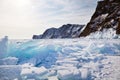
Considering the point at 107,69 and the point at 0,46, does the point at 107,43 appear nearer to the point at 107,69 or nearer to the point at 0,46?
the point at 107,69

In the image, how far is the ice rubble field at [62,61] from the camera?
3283 mm

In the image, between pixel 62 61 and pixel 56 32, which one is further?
pixel 56 32

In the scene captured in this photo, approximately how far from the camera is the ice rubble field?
3.28m

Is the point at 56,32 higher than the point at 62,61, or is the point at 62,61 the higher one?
the point at 56,32

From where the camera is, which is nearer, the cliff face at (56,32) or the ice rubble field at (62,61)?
the ice rubble field at (62,61)

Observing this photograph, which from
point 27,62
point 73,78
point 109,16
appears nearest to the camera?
point 73,78

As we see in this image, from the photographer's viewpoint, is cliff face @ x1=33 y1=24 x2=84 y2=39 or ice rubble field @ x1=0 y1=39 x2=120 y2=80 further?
cliff face @ x1=33 y1=24 x2=84 y2=39

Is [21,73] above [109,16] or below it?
below

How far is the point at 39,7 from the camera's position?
3920 millimetres

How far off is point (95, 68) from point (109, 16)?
1386cm

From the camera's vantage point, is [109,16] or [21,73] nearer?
[21,73]

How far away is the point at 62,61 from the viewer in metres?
3.40

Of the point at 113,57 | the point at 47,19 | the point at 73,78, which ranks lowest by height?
the point at 73,78

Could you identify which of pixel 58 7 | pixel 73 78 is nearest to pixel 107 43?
pixel 73 78
